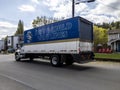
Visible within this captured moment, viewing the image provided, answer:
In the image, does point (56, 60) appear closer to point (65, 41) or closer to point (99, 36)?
point (65, 41)

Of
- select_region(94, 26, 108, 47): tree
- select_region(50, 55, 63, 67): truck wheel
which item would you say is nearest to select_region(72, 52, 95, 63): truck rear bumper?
select_region(50, 55, 63, 67): truck wheel

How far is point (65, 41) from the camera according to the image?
1394 centimetres

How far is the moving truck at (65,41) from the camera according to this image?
43.3ft

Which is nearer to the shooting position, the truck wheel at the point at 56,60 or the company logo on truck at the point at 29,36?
the truck wheel at the point at 56,60

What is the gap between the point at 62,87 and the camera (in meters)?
7.56

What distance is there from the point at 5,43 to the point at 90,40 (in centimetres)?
6714

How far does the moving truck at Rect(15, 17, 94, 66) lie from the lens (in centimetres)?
1319

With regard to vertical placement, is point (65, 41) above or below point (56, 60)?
above

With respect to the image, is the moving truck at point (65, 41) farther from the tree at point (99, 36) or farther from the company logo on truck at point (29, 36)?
the tree at point (99, 36)

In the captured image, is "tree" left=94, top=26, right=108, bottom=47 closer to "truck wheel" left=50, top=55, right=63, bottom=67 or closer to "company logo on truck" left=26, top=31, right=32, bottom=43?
"company logo on truck" left=26, top=31, right=32, bottom=43

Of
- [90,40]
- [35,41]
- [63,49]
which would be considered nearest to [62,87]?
[63,49]

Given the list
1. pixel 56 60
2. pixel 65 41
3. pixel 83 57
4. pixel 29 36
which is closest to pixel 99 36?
pixel 29 36

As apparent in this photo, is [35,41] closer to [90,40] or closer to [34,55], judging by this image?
[34,55]

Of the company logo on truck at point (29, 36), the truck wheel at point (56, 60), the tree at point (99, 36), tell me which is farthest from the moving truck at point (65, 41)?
the tree at point (99, 36)
